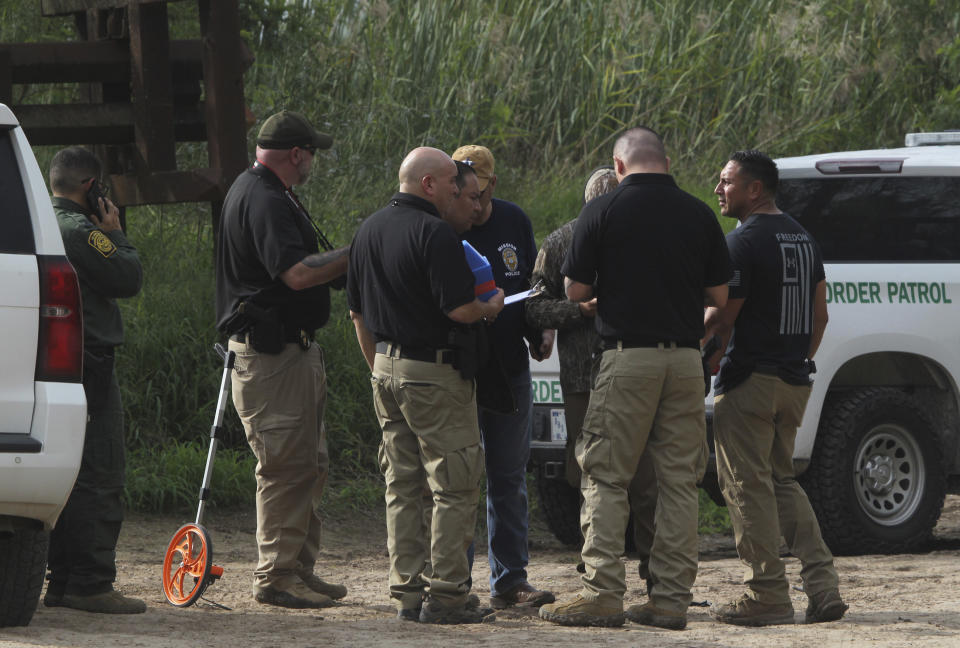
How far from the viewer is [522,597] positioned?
19.8ft

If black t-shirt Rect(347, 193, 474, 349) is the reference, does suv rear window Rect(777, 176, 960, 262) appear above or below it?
above

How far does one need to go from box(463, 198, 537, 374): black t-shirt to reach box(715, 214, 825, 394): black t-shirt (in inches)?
35.5

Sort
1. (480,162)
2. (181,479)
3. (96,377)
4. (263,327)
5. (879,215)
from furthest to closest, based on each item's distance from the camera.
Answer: (181,479) → (879,215) → (480,162) → (263,327) → (96,377)

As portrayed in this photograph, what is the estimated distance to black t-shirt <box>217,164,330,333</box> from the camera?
5754mm

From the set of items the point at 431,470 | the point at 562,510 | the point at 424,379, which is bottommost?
the point at 562,510

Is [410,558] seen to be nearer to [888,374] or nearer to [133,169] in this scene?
[888,374]

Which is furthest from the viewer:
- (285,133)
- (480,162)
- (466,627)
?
(480,162)

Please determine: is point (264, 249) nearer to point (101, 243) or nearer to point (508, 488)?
point (101, 243)

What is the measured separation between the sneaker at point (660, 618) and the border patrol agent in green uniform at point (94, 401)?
1947 mm

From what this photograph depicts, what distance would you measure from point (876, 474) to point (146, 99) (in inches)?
181

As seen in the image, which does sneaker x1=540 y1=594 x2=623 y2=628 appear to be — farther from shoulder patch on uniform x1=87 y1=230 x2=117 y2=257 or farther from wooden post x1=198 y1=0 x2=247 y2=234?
wooden post x1=198 y1=0 x2=247 y2=234

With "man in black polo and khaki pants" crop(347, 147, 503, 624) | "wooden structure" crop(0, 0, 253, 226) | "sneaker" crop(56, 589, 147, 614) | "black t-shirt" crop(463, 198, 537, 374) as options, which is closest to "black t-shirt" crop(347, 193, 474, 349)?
"man in black polo and khaki pants" crop(347, 147, 503, 624)

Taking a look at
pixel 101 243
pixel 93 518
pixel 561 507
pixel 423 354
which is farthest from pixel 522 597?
pixel 101 243

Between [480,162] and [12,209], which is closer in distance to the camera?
[12,209]
